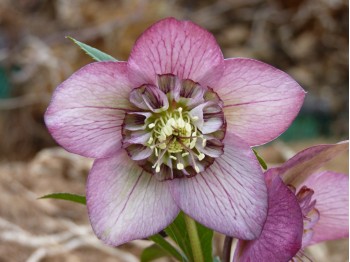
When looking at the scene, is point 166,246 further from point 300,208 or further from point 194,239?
point 300,208

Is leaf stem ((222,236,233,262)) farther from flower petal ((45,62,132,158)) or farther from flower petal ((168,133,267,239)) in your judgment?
flower petal ((45,62,132,158))

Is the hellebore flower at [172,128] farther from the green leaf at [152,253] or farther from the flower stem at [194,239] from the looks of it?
the green leaf at [152,253]

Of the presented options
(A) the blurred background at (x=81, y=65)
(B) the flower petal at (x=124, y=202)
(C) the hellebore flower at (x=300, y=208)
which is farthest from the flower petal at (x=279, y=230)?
(A) the blurred background at (x=81, y=65)

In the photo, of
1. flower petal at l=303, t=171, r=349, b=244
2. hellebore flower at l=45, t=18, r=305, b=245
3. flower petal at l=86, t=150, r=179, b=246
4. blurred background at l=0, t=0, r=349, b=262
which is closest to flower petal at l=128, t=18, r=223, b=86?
hellebore flower at l=45, t=18, r=305, b=245

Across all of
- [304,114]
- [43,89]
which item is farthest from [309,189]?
[304,114]

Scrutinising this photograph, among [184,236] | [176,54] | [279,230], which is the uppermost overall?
[176,54]

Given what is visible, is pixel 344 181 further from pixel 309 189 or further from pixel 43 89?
pixel 43 89

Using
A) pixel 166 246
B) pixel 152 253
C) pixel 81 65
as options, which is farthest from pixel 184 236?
pixel 81 65
